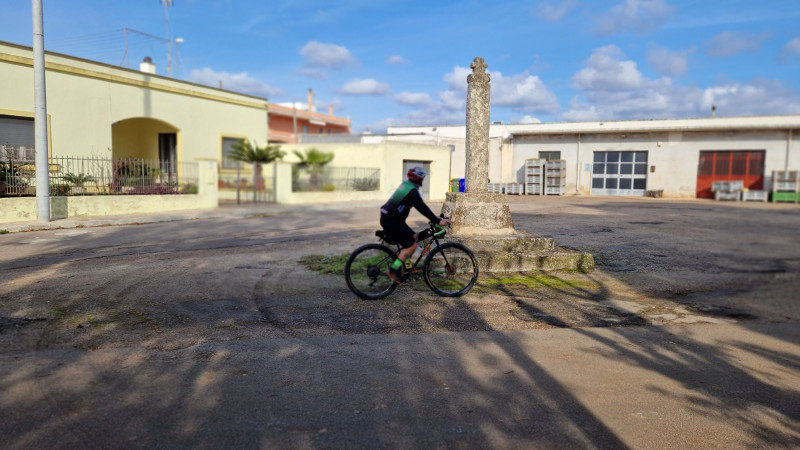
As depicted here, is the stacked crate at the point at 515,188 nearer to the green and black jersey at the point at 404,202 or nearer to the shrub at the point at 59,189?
the shrub at the point at 59,189

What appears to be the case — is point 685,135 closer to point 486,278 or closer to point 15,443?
point 486,278

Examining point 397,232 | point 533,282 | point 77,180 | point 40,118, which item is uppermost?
point 40,118

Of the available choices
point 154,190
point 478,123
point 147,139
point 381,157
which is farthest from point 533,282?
point 381,157

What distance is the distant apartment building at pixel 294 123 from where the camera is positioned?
4012 centimetres

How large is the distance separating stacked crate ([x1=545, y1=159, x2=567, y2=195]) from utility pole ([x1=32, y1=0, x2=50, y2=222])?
26.9 meters

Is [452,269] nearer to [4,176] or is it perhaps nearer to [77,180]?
[4,176]

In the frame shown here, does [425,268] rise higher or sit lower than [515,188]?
lower

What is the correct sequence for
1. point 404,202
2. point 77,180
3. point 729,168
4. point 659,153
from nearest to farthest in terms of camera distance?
point 404,202 < point 77,180 < point 729,168 < point 659,153

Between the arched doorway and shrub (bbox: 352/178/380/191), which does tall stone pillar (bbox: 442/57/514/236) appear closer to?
the arched doorway

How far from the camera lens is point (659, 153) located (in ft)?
106

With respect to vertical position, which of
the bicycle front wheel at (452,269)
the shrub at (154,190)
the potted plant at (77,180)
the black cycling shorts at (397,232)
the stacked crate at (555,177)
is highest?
the stacked crate at (555,177)

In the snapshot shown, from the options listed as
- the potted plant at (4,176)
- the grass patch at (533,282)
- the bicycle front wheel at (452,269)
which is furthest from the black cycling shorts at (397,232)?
the potted plant at (4,176)

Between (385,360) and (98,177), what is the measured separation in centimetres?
1524

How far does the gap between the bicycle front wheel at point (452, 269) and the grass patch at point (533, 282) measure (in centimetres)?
51
